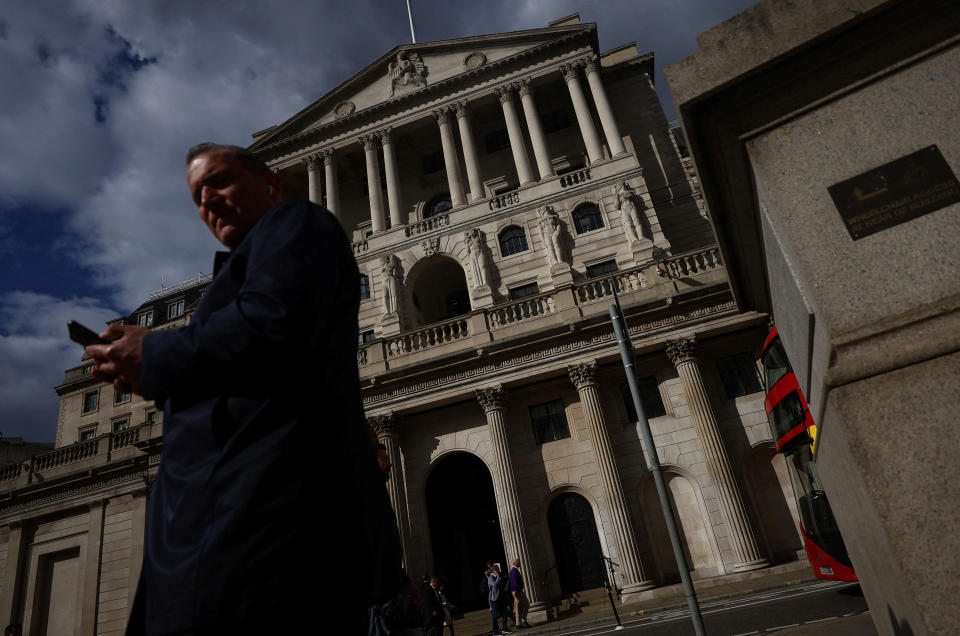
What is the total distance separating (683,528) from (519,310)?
9.89 meters

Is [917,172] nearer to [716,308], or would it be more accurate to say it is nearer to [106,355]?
[106,355]

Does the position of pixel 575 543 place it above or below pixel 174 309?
below

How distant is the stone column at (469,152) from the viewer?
29438 mm

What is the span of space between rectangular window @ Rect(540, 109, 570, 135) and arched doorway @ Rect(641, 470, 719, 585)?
21080 millimetres

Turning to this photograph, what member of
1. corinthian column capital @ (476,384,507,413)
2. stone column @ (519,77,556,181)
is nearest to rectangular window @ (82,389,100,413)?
corinthian column capital @ (476,384,507,413)

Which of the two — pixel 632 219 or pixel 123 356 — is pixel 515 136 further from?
pixel 123 356

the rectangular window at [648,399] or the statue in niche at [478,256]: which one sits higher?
the statue in niche at [478,256]

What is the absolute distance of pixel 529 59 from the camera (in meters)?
31.3

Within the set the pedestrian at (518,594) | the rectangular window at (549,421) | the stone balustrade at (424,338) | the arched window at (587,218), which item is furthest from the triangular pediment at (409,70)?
the pedestrian at (518,594)

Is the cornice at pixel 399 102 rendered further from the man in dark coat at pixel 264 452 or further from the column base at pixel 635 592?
the man in dark coat at pixel 264 452

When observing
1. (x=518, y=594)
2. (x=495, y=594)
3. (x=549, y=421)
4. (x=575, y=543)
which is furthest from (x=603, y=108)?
(x=495, y=594)

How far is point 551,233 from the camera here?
2609 cm

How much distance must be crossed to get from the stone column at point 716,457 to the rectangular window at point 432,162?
1963cm

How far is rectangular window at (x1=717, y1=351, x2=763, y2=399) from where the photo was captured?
20.1 metres
